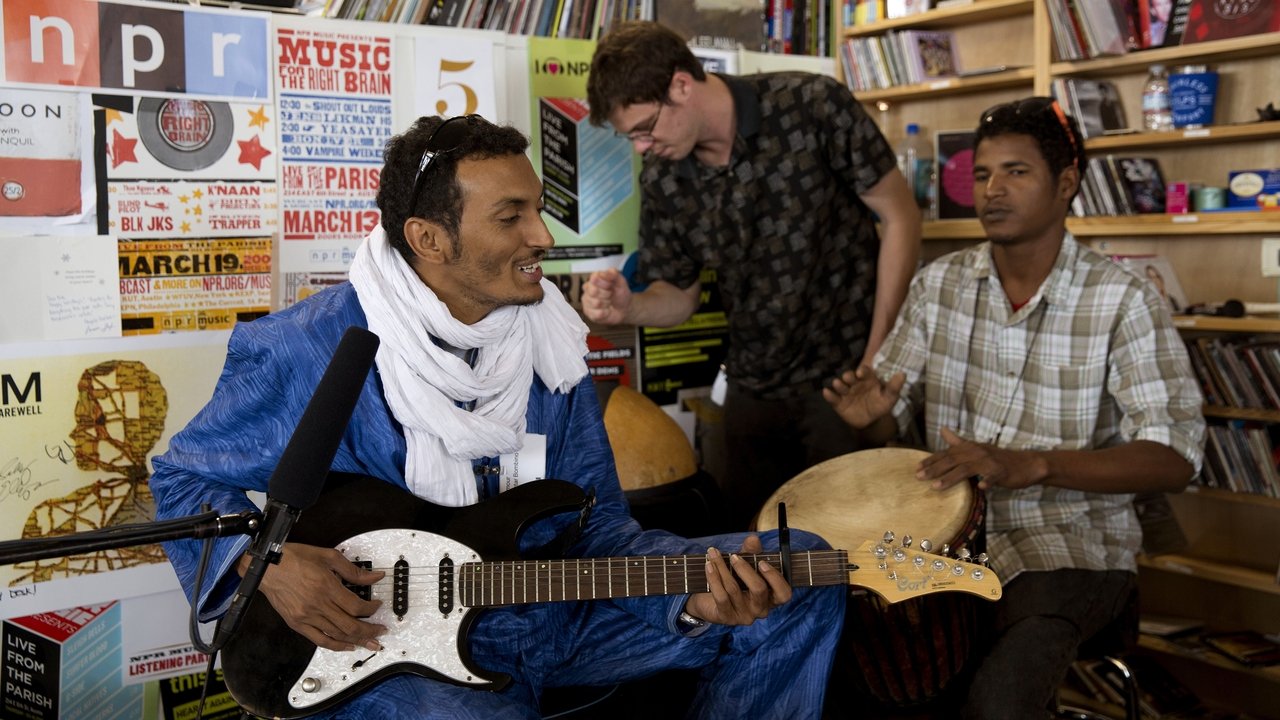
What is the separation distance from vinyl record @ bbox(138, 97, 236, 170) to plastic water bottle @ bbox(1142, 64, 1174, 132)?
8.70ft

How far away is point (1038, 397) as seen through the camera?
8.12 ft

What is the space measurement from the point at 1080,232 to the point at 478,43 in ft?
6.41

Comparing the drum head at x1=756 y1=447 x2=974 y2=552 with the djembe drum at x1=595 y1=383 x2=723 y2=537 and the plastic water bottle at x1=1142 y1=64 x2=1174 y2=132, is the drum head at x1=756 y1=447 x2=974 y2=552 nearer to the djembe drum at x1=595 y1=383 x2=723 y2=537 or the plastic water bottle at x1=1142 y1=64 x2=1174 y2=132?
the djembe drum at x1=595 y1=383 x2=723 y2=537

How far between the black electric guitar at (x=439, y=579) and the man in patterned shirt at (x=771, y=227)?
0.99m

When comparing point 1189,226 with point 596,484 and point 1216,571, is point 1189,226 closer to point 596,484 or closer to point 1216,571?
point 1216,571

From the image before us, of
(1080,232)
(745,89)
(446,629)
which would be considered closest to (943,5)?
(1080,232)

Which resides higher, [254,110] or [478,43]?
[478,43]

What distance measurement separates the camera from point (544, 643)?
1936 mm

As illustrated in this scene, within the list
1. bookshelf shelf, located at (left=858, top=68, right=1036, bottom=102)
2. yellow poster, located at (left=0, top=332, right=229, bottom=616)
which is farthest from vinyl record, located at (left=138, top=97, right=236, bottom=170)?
bookshelf shelf, located at (left=858, top=68, right=1036, bottom=102)

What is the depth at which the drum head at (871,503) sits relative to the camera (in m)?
2.07

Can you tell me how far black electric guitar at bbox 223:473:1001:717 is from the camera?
169 centimetres

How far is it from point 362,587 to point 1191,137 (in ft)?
9.02

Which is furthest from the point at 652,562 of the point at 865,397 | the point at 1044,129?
the point at 1044,129

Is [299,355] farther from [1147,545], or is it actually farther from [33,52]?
[1147,545]
